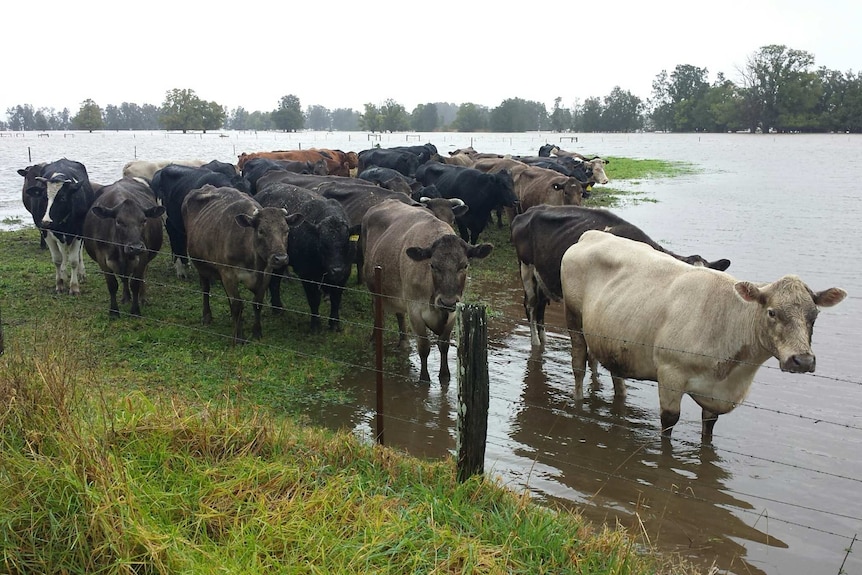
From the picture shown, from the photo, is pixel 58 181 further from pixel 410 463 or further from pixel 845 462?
pixel 845 462

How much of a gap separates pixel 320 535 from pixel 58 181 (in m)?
9.82

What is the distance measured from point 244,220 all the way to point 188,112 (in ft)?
506

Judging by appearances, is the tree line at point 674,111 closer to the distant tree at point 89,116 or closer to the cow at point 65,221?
the distant tree at point 89,116

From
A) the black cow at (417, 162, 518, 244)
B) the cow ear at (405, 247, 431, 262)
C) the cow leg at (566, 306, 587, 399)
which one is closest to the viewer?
the cow ear at (405, 247, 431, 262)

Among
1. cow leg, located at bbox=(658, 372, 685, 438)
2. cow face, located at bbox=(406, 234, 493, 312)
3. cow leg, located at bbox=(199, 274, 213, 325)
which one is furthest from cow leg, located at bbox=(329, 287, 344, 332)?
cow leg, located at bbox=(658, 372, 685, 438)

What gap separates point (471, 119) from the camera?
175m

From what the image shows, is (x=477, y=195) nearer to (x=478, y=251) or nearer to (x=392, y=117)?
(x=478, y=251)

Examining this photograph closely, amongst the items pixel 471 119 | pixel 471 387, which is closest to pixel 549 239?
pixel 471 387

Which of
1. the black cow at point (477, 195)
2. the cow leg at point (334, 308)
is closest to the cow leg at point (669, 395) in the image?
the cow leg at point (334, 308)

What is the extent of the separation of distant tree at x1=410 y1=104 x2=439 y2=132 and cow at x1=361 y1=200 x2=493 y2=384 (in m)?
181

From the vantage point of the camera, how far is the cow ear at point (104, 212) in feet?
33.2

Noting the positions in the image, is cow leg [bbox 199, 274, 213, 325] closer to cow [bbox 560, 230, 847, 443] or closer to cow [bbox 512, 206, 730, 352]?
cow [bbox 512, 206, 730, 352]

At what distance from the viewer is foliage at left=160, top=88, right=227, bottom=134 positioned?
15050cm

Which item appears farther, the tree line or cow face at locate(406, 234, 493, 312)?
the tree line
